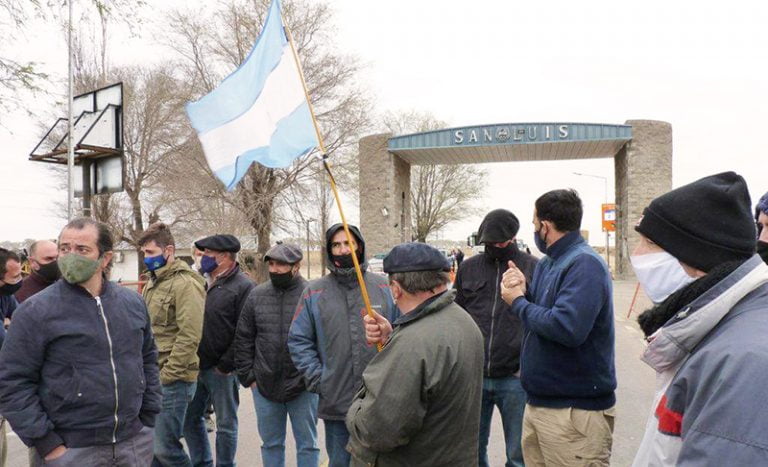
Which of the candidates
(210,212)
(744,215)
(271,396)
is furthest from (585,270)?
(210,212)

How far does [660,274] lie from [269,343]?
3.29 m

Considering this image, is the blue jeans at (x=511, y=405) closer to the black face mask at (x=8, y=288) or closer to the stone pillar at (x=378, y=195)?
the black face mask at (x=8, y=288)

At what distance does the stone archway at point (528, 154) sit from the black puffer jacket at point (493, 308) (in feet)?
87.8

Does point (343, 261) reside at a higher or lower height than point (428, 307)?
higher

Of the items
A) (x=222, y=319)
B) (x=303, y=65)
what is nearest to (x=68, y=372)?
(x=222, y=319)

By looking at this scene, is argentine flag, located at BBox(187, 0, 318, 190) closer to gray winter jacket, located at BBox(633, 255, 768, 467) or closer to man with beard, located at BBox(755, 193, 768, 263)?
gray winter jacket, located at BBox(633, 255, 768, 467)

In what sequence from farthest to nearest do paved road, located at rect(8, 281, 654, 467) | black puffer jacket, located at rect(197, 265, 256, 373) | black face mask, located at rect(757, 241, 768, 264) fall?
paved road, located at rect(8, 281, 654, 467) → black puffer jacket, located at rect(197, 265, 256, 373) → black face mask, located at rect(757, 241, 768, 264)

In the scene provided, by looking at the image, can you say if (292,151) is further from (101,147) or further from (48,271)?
(101,147)

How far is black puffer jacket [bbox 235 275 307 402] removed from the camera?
14.7 feet

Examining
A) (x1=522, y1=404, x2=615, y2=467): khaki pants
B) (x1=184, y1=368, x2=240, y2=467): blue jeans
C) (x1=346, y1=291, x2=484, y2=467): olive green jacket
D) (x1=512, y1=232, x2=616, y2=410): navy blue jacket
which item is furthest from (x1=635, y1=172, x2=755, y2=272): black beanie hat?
(x1=184, y1=368, x2=240, y2=467): blue jeans

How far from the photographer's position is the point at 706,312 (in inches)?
56.8

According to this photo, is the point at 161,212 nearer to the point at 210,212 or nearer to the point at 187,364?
the point at 210,212

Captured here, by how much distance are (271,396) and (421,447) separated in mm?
2126

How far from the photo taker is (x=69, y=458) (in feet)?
10.0
